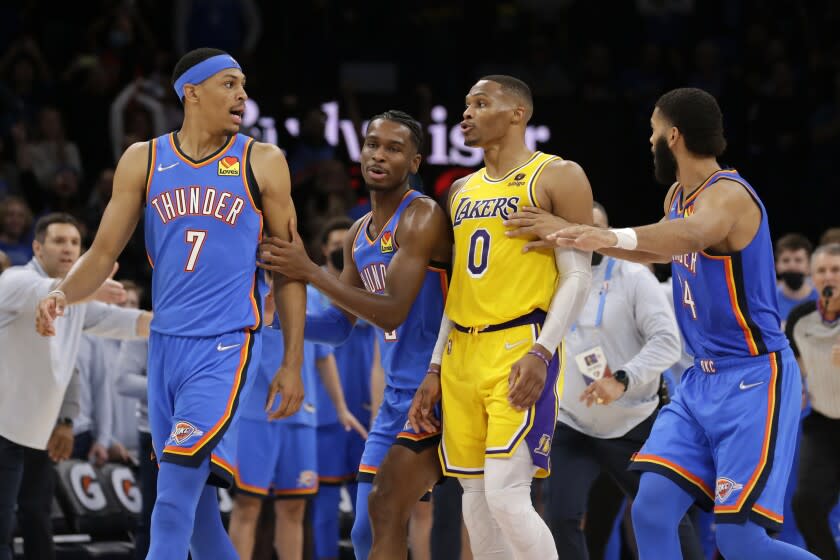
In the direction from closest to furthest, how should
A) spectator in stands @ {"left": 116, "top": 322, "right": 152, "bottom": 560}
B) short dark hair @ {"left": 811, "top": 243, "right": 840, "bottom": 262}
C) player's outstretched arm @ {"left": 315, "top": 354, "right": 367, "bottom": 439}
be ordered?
short dark hair @ {"left": 811, "top": 243, "right": 840, "bottom": 262} < spectator in stands @ {"left": 116, "top": 322, "right": 152, "bottom": 560} < player's outstretched arm @ {"left": 315, "top": 354, "right": 367, "bottom": 439}

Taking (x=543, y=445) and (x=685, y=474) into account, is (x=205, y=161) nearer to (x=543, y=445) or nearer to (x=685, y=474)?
(x=543, y=445)

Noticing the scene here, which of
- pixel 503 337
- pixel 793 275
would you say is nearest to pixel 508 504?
pixel 503 337

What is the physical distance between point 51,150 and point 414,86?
11.9ft

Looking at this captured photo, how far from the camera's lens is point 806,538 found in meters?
7.91

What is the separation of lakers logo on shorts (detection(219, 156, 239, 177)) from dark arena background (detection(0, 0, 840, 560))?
508 centimetres

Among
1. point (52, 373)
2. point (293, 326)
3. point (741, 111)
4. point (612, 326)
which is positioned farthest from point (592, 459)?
point (741, 111)

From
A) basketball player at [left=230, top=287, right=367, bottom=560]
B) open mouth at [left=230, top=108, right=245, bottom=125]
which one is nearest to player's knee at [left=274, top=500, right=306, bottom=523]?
basketball player at [left=230, top=287, right=367, bottom=560]

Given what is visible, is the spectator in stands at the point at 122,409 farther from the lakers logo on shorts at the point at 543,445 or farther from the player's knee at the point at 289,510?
the lakers logo on shorts at the point at 543,445

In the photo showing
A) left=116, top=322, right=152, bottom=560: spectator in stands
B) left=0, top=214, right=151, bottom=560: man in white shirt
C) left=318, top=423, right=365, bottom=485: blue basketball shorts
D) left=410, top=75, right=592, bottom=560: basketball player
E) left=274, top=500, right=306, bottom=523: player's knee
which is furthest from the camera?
left=318, top=423, right=365, bottom=485: blue basketball shorts

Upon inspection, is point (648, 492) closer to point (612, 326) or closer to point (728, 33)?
point (612, 326)

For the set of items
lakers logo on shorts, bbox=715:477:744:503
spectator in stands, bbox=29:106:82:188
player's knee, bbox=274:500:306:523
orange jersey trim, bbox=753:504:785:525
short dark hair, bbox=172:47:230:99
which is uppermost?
spectator in stands, bbox=29:106:82:188

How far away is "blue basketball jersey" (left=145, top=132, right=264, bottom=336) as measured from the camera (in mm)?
5449

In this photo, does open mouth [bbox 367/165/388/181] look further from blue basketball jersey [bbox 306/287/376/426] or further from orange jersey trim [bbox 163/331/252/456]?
blue basketball jersey [bbox 306/287/376/426]

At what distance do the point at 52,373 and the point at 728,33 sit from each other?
10086mm
